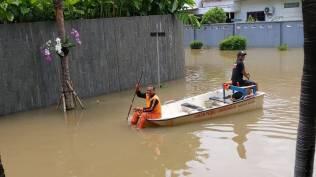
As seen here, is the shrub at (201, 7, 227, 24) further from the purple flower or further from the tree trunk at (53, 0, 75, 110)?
the tree trunk at (53, 0, 75, 110)

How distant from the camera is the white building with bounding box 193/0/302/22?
1508 inches

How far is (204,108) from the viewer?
39.8 feet

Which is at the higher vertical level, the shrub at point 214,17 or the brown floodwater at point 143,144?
the shrub at point 214,17

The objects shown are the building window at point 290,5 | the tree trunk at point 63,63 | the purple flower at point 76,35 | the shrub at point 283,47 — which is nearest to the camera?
the tree trunk at point 63,63

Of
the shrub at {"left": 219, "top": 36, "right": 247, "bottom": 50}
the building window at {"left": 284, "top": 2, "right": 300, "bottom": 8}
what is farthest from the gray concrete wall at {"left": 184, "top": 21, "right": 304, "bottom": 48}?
the building window at {"left": 284, "top": 2, "right": 300, "bottom": 8}

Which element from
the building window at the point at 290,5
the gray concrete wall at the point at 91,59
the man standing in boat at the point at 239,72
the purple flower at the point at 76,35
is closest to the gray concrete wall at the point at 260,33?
the building window at the point at 290,5

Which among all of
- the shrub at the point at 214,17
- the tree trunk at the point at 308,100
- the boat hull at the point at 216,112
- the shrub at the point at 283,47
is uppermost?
the shrub at the point at 214,17

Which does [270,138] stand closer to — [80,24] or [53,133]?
[53,133]

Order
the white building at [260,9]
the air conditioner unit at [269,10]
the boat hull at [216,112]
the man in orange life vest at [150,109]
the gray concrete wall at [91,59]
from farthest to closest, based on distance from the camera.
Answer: the air conditioner unit at [269,10]
the white building at [260,9]
the gray concrete wall at [91,59]
the boat hull at [216,112]
the man in orange life vest at [150,109]

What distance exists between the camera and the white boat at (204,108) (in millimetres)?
11172

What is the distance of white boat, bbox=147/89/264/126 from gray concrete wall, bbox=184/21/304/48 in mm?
18712

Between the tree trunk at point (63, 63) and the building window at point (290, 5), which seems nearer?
the tree trunk at point (63, 63)

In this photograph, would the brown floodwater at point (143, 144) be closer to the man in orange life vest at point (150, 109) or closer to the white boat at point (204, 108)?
the white boat at point (204, 108)

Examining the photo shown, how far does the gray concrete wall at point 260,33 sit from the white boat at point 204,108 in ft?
61.4
